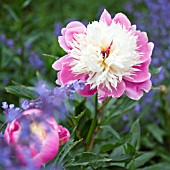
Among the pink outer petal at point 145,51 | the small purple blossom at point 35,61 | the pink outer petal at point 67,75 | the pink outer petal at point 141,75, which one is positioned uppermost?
the pink outer petal at point 145,51

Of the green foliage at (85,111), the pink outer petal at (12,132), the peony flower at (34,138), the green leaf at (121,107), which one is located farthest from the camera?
the green leaf at (121,107)

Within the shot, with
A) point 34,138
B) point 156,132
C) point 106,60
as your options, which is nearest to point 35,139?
point 34,138

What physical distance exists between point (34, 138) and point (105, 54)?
37 cm

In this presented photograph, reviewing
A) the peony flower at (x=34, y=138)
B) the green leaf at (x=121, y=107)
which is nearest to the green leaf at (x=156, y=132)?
the green leaf at (x=121, y=107)

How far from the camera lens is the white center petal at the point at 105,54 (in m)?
0.96

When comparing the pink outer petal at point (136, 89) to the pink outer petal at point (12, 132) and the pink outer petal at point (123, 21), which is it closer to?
the pink outer petal at point (123, 21)

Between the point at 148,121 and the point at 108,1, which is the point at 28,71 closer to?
the point at 148,121

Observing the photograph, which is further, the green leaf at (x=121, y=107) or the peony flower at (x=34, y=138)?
the green leaf at (x=121, y=107)

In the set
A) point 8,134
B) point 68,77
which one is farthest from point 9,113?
point 68,77

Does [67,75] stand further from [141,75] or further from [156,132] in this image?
[156,132]

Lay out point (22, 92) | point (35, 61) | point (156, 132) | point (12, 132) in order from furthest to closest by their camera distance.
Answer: point (35, 61) < point (156, 132) < point (22, 92) < point (12, 132)

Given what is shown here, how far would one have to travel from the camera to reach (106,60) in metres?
0.96

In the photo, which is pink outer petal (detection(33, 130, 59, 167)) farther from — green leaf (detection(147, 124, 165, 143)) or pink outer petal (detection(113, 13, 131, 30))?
green leaf (detection(147, 124, 165, 143))

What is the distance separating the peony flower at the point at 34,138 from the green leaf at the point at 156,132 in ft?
3.70
